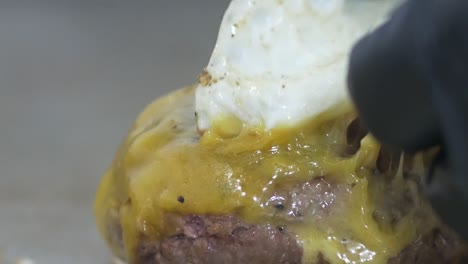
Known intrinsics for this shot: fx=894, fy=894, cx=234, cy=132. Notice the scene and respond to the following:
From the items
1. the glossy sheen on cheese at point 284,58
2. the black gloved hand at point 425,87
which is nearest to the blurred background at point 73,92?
the glossy sheen on cheese at point 284,58

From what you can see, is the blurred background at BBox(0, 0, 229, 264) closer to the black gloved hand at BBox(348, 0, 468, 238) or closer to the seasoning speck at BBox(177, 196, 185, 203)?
the seasoning speck at BBox(177, 196, 185, 203)

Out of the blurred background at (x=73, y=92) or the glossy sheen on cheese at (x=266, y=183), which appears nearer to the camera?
the glossy sheen on cheese at (x=266, y=183)

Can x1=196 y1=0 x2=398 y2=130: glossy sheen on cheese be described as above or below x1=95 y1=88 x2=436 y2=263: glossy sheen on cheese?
above

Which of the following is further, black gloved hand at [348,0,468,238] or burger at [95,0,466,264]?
burger at [95,0,466,264]

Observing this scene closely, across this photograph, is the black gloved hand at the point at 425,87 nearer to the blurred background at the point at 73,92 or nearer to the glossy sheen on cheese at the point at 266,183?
the glossy sheen on cheese at the point at 266,183

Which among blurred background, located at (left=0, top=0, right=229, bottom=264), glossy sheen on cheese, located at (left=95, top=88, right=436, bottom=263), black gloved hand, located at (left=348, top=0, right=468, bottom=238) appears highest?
Result: blurred background, located at (left=0, top=0, right=229, bottom=264)

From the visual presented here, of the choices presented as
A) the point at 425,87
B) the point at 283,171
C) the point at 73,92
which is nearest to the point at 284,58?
→ the point at 283,171

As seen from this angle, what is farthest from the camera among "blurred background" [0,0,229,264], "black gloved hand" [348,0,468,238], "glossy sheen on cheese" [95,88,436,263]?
"blurred background" [0,0,229,264]

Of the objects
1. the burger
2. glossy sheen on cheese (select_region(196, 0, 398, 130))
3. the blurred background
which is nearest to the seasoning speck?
the burger
